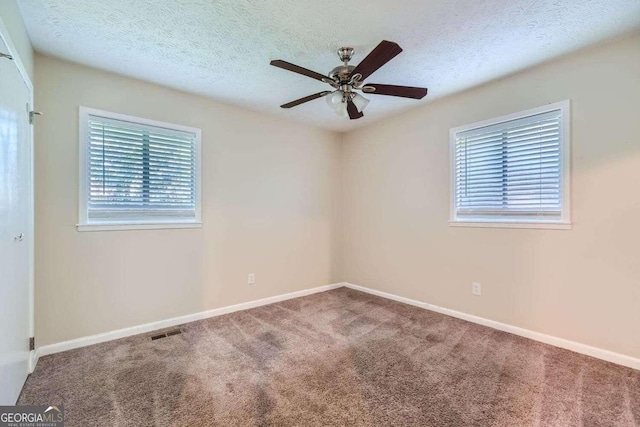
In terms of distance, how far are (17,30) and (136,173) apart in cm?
125

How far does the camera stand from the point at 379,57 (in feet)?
5.83

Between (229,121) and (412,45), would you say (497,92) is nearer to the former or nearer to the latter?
(412,45)

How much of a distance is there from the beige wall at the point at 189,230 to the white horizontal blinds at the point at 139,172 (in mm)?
132

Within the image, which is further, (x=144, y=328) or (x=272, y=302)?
(x=272, y=302)

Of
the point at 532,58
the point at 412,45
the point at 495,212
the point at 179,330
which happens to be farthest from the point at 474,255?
the point at 179,330

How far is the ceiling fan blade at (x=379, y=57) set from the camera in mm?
1644

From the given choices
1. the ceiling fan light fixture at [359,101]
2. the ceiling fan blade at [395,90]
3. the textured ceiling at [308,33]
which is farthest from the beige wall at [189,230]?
Result: the ceiling fan blade at [395,90]

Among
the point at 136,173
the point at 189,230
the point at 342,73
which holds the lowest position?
the point at 189,230

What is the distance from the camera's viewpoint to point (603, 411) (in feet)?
5.53

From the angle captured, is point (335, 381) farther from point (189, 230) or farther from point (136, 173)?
point (136, 173)

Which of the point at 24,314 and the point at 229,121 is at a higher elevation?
the point at 229,121

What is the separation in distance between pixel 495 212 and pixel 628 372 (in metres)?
1.51

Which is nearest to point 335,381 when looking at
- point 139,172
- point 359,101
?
point 359,101

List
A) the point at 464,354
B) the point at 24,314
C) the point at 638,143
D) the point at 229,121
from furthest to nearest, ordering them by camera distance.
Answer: the point at 229,121 → the point at 464,354 → the point at 638,143 → the point at 24,314
